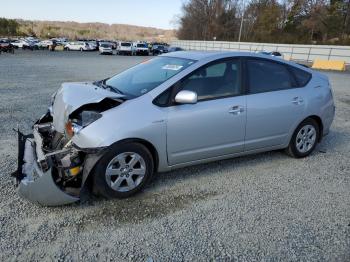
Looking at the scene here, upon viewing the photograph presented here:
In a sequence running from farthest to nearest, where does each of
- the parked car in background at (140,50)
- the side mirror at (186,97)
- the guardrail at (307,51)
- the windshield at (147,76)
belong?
the parked car in background at (140,50) < the guardrail at (307,51) < the windshield at (147,76) < the side mirror at (186,97)

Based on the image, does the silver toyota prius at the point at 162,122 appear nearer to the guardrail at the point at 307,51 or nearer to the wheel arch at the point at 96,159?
the wheel arch at the point at 96,159

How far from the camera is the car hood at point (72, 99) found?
3.71 metres

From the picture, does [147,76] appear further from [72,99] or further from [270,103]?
[270,103]

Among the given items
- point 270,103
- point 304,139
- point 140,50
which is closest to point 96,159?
point 270,103

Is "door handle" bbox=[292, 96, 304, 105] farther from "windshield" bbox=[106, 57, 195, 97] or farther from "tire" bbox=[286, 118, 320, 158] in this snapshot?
"windshield" bbox=[106, 57, 195, 97]

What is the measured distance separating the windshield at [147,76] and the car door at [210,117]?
28 cm

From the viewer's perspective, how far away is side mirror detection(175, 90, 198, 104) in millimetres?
3840

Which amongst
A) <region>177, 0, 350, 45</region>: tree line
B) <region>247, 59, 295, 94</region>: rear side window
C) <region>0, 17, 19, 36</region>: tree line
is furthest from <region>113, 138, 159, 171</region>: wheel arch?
<region>0, 17, 19, 36</region>: tree line

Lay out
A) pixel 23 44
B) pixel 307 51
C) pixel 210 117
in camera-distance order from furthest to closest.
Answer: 1. pixel 23 44
2. pixel 307 51
3. pixel 210 117

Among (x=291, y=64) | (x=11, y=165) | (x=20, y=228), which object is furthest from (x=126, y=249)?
(x=291, y=64)

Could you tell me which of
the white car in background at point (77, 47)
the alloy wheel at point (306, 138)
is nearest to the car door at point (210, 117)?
the alloy wheel at point (306, 138)

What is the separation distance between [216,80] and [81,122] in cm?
179

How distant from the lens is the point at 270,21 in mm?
64625

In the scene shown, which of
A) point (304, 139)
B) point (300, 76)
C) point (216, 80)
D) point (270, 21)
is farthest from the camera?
point (270, 21)
